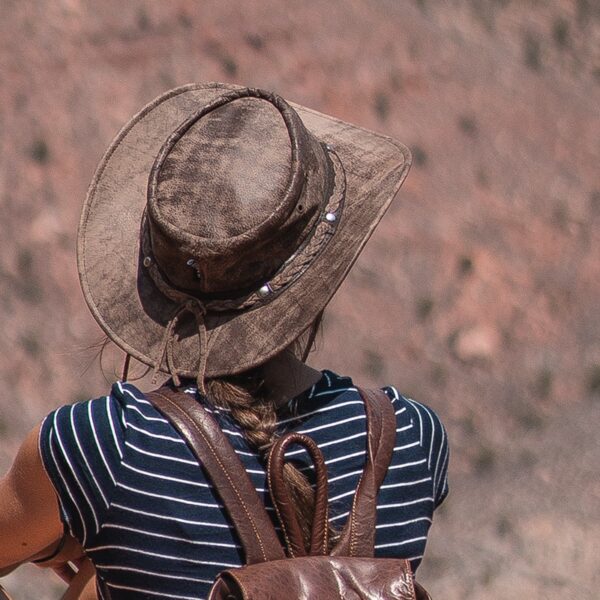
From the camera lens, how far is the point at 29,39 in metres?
10.3

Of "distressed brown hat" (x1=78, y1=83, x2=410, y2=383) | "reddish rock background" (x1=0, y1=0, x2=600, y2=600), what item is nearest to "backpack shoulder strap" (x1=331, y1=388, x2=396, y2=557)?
"distressed brown hat" (x1=78, y1=83, x2=410, y2=383)

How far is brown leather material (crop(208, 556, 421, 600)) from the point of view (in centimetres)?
154

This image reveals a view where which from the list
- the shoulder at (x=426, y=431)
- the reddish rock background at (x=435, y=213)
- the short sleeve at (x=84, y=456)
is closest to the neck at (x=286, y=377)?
the shoulder at (x=426, y=431)

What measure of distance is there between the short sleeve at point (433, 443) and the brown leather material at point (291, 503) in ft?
0.69

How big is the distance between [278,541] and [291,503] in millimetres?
53

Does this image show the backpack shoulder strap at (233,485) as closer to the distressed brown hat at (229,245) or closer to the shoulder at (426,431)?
the distressed brown hat at (229,245)

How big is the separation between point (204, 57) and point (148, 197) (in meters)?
9.18

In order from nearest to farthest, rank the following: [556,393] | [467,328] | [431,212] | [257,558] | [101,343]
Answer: [257,558]
[101,343]
[556,393]
[467,328]
[431,212]

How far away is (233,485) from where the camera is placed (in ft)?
5.24

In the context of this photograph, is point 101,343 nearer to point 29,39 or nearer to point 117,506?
point 117,506

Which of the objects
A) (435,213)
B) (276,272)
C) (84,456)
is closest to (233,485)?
(84,456)

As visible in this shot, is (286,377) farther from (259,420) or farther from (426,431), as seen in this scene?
(426,431)

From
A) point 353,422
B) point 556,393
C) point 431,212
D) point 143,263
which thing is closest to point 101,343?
point 143,263

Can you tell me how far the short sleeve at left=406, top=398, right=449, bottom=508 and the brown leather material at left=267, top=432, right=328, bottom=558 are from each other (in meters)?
0.21
